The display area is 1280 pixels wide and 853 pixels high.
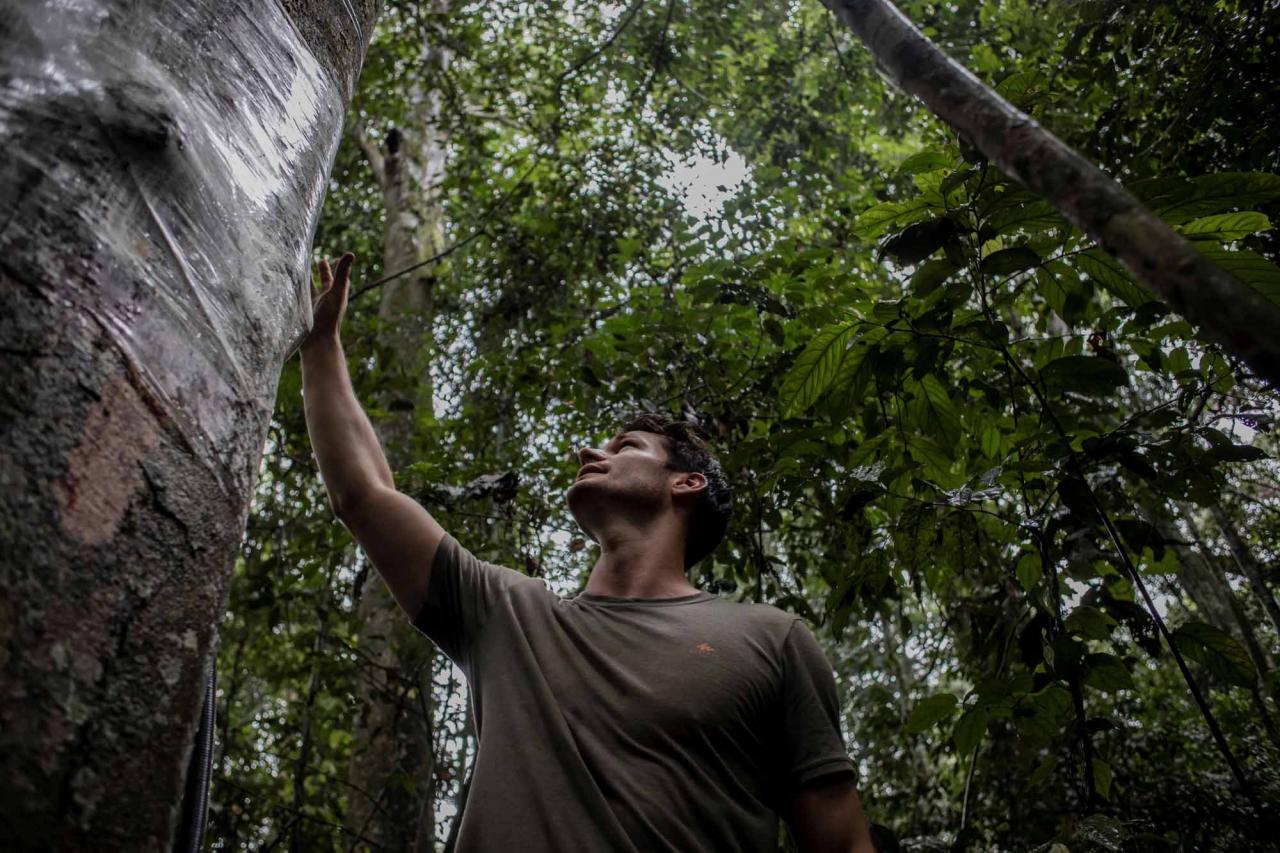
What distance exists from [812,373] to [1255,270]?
0.91 metres

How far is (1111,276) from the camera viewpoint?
5.82 ft

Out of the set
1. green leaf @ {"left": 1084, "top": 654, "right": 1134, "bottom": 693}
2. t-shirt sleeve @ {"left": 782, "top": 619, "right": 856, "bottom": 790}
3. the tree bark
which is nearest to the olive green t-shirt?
t-shirt sleeve @ {"left": 782, "top": 619, "right": 856, "bottom": 790}

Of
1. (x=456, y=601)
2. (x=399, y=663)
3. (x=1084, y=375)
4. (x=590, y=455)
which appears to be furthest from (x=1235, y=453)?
(x=399, y=663)

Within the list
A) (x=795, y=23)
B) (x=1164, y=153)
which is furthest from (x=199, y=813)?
(x=795, y=23)

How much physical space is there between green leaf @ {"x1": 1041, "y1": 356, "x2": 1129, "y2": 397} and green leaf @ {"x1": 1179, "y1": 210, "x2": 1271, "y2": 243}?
0.39 metres

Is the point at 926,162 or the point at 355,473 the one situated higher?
the point at 926,162

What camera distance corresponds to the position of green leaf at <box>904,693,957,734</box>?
1896 mm

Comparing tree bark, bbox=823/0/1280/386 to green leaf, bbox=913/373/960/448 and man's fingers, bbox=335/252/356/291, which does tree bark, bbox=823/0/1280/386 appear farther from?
man's fingers, bbox=335/252/356/291

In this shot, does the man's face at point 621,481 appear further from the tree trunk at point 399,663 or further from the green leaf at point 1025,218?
the tree trunk at point 399,663

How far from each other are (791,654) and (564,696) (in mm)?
482

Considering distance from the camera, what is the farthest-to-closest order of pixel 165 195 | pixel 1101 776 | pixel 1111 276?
pixel 1101 776, pixel 1111 276, pixel 165 195

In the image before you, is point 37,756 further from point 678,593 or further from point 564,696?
point 678,593

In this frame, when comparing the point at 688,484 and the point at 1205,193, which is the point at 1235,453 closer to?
the point at 1205,193

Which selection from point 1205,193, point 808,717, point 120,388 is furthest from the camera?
point 808,717
